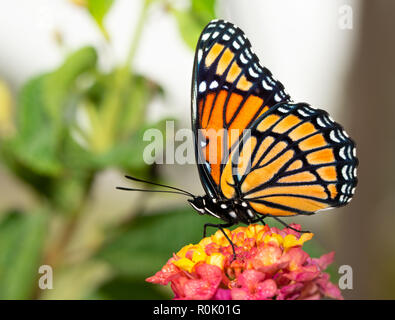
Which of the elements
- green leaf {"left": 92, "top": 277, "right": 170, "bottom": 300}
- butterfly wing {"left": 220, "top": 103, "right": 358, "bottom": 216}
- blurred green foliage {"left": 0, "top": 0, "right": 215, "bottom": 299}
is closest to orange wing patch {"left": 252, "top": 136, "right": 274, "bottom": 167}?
butterfly wing {"left": 220, "top": 103, "right": 358, "bottom": 216}

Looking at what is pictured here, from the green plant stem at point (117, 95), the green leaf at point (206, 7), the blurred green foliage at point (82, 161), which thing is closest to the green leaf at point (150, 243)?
the blurred green foliage at point (82, 161)

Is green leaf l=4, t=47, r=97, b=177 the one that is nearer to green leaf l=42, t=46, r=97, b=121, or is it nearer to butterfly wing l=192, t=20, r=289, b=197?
green leaf l=42, t=46, r=97, b=121

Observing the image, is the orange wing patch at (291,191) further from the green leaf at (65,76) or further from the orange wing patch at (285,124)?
the green leaf at (65,76)

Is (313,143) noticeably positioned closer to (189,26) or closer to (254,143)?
(254,143)

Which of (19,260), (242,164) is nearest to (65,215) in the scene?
(19,260)

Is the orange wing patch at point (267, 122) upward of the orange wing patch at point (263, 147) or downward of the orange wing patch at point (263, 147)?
upward

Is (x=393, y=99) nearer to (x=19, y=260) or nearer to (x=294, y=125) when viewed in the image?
(x=294, y=125)
